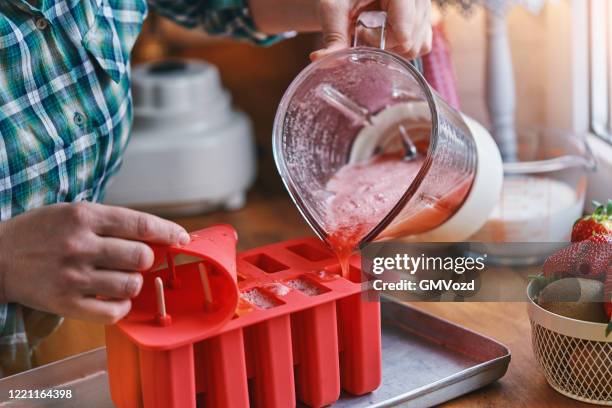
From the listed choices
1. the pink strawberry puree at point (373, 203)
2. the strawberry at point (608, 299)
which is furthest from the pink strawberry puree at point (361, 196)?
the strawberry at point (608, 299)

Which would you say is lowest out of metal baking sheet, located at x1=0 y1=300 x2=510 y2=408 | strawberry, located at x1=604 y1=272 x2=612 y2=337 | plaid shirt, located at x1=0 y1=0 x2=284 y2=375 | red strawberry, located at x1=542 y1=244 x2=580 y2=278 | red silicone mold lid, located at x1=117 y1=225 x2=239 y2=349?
metal baking sheet, located at x1=0 y1=300 x2=510 y2=408

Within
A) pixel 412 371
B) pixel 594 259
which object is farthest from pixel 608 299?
pixel 412 371

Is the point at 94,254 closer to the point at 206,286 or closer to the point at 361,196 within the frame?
the point at 206,286

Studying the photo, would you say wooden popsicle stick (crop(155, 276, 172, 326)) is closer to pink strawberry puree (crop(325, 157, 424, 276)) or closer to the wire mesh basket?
pink strawberry puree (crop(325, 157, 424, 276))

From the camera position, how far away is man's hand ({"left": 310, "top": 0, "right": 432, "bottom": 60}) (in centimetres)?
91

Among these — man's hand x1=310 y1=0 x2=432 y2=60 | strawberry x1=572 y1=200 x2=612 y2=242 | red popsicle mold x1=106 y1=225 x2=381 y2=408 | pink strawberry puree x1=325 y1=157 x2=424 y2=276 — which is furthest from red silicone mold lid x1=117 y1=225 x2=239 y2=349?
strawberry x1=572 y1=200 x2=612 y2=242

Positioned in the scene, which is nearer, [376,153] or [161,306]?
[161,306]

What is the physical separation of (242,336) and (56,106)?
35cm

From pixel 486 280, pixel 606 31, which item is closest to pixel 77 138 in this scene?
pixel 486 280

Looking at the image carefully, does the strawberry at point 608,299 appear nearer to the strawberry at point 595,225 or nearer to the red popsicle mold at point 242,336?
the strawberry at point 595,225

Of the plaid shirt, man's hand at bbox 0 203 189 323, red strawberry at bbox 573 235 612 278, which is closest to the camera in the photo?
man's hand at bbox 0 203 189 323

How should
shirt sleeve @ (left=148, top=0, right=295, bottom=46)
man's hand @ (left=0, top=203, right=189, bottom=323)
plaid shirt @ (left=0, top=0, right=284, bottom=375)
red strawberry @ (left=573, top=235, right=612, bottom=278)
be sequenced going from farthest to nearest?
shirt sleeve @ (left=148, top=0, right=295, bottom=46), plaid shirt @ (left=0, top=0, right=284, bottom=375), red strawberry @ (left=573, top=235, right=612, bottom=278), man's hand @ (left=0, top=203, right=189, bottom=323)

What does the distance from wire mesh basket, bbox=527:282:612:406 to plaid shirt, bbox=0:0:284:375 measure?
475 mm

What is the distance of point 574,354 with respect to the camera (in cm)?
83
